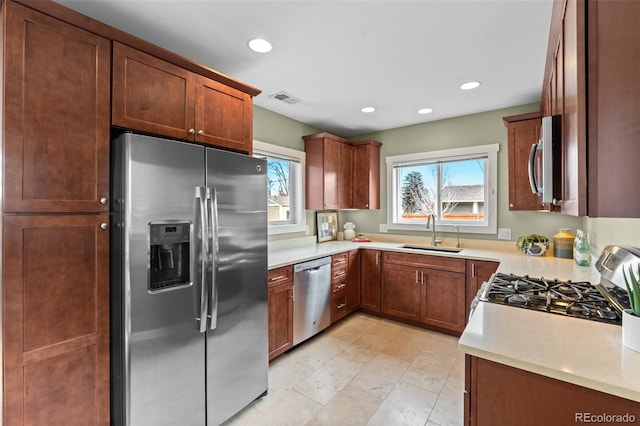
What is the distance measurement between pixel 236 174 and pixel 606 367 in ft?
6.13

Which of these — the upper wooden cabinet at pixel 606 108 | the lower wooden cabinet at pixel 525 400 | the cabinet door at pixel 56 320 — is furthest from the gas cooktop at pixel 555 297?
the cabinet door at pixel 56 320

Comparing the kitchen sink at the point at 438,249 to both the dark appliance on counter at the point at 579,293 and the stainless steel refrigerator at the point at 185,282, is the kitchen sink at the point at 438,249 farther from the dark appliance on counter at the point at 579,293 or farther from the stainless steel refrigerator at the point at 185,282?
the stainless steel refrigerator at the point at 185,282

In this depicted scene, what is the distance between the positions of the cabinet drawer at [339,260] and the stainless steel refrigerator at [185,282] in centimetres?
128

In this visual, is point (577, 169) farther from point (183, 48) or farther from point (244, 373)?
point (183, 48)

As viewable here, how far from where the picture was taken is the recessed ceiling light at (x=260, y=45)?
6.35 ft

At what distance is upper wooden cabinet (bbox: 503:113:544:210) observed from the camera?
2775 millimetres

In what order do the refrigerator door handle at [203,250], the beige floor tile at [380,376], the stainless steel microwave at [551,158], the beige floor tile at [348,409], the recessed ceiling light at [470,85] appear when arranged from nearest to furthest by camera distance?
the stainless steel microwave at [551,158], the refrigerator door handle at [203,250], the beige floor tile at [348,409], the beige floor tile at [380,376], the recessed ceiling light at [470,85]

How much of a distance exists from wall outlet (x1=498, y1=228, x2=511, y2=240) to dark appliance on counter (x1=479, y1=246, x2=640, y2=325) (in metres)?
1.55

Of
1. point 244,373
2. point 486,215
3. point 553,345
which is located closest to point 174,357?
point 244,373

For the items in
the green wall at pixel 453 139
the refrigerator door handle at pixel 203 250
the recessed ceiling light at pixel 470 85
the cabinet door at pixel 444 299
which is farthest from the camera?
the green wall at pixel 453 139

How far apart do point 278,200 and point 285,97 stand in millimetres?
1181

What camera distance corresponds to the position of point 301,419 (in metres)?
1.92

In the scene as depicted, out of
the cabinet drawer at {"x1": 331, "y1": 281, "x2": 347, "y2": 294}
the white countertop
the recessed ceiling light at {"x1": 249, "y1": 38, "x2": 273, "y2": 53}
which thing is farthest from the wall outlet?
the recessed ceiling light at {"x1": 249, "y1": 38, "x2": 273, "y2": 53}

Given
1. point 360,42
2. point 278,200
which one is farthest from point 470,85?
point 278,200
